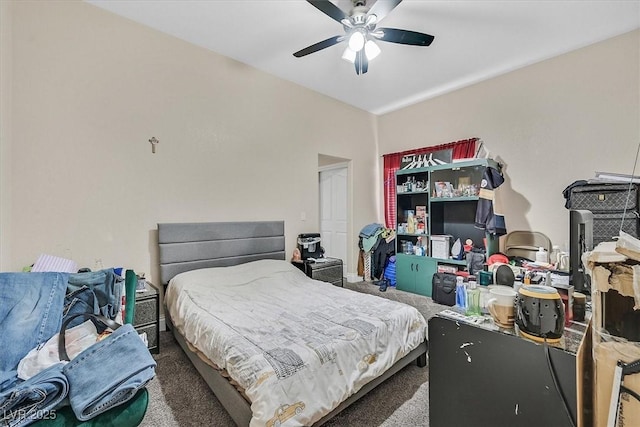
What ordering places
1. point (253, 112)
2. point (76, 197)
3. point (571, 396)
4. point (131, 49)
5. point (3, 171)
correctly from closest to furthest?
point (571, 396)
point (3, 171)
point (76, 197)
point (131, 49)
point (253, 112)

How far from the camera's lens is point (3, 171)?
80.9 inches

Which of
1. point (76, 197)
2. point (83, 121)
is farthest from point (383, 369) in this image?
point (83, 121)

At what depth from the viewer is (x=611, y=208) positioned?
8.39 feet

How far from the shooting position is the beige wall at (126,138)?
229 centimetres

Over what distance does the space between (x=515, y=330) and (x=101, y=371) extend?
1.74 m

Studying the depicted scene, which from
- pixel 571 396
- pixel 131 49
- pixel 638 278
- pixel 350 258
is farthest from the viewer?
pixel 350 258

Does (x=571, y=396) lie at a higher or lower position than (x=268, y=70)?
lower

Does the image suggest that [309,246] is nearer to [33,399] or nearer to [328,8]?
[328,8]

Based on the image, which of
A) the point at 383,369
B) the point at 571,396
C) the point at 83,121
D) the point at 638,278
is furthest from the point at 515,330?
the point at 83,121

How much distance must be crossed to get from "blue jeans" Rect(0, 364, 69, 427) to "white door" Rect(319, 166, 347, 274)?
4.04 m

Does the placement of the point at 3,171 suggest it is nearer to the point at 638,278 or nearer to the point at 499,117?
the point at 638,278

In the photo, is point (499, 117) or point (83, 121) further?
point (499, 117)

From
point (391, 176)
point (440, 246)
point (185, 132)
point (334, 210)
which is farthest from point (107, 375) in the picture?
point (391, 176)

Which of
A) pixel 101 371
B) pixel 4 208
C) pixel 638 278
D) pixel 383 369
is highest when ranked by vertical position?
pixel 4 208
